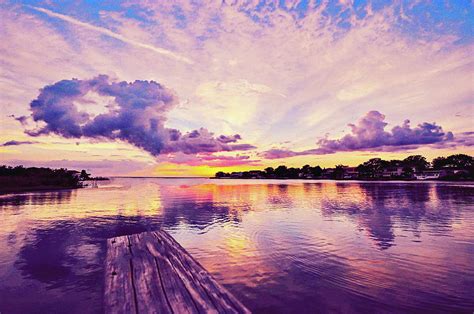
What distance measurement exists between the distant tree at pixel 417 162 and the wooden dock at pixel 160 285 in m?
200

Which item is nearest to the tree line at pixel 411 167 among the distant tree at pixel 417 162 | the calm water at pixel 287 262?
the distant tree at pixel 417 162

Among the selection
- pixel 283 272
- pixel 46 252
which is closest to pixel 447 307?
pixel 283 272

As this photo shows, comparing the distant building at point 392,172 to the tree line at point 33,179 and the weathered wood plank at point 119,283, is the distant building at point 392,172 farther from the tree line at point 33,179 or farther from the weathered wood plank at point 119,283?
the weathered wood plank at point 119,283

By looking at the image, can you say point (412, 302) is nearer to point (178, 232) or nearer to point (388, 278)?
point (388, 278)

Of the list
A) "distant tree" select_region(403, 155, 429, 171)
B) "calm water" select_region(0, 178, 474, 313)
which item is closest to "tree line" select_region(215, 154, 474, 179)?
"distant tree" select_region(403, 155, 429, 171)

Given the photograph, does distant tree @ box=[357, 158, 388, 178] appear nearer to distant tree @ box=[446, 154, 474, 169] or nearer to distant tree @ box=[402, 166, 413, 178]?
distant tree @ box=[402, 166, 413, 178]

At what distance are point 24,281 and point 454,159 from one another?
200 m

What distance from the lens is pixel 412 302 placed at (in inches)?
264

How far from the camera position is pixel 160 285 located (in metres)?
5.11

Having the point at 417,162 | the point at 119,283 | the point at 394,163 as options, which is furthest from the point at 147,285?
the point at 417,162

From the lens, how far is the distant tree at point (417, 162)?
172875mm

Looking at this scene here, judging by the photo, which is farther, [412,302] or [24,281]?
[24,281]

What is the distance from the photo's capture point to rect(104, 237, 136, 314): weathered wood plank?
440cm

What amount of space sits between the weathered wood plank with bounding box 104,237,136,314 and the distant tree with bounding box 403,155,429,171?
20094 cm
